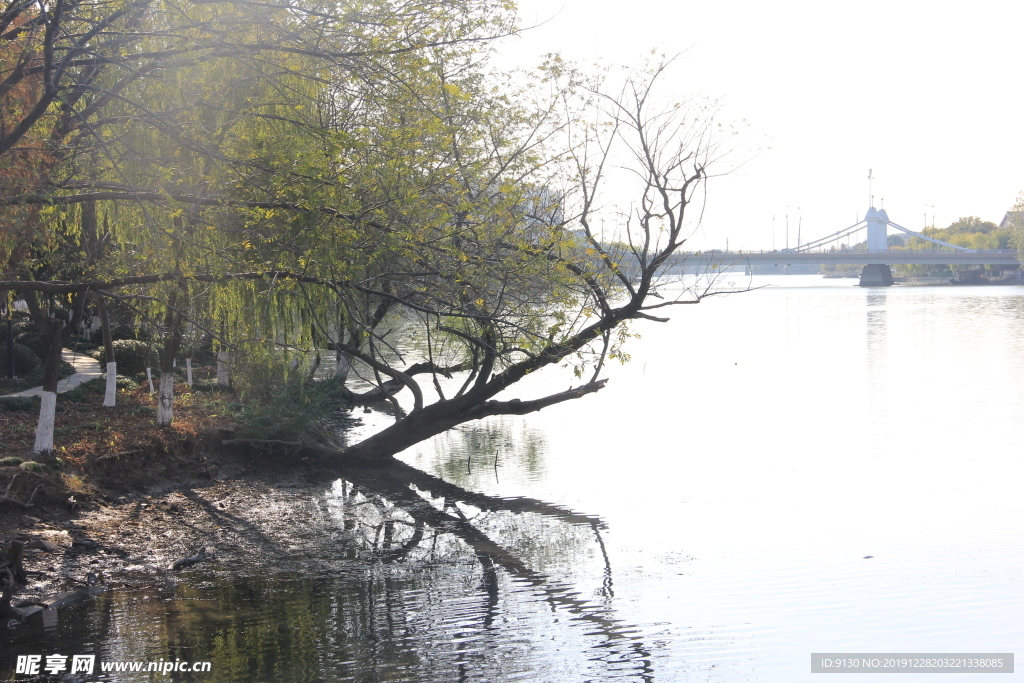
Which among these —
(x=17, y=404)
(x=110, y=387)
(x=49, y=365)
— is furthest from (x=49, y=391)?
(x=110, y=387)

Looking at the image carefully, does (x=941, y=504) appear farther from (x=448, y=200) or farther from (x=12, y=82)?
(x=12, y=82)

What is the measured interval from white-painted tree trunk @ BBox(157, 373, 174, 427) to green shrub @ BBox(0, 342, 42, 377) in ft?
21.9

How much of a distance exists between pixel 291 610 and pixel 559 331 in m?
6.00

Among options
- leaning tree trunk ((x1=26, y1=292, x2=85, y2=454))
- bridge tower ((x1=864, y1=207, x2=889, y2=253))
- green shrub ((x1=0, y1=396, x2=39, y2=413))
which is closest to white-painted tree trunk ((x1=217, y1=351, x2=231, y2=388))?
green shrub ((x1=0, y1=396, x2=39, y2=413))

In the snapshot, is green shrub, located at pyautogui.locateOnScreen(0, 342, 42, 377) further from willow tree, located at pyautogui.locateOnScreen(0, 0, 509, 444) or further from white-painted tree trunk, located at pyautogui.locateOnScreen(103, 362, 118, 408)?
willow tree, located at pyautogui.locateOnScreen(0, 0, 509, 444)

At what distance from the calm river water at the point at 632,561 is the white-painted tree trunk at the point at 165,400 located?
8.58ft

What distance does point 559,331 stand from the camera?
13.4m

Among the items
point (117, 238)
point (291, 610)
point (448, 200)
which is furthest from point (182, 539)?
point (448, 200)

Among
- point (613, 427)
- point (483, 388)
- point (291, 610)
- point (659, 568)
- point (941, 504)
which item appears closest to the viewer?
point (291, 610)

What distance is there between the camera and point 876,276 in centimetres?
9506

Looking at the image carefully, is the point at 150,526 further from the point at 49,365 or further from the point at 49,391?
the point at 49,365

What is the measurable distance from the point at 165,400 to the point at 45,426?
2744 mm

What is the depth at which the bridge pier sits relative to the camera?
94.2 meters

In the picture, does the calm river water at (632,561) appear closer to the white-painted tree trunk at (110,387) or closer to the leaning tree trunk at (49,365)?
the leaning tree trunk at (49,365)
